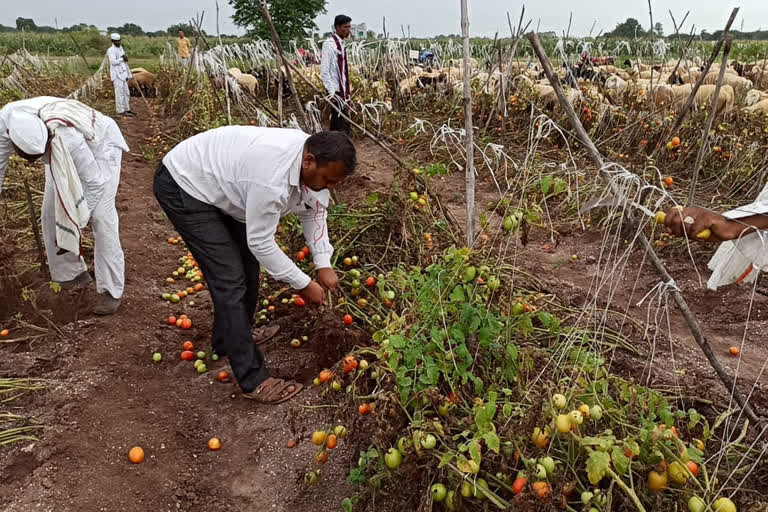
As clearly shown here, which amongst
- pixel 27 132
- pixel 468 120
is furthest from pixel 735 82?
pixel 27 132

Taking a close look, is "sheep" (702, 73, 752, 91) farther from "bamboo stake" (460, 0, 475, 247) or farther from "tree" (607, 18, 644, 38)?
"tree" (607, 18, 644, 38)

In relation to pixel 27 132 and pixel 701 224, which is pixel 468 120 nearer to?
pixel 701 224

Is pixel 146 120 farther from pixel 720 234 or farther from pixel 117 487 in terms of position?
pixel 720 234

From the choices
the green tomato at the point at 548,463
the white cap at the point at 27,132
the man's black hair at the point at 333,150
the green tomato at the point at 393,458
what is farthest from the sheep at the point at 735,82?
the white cap at the point at 27,132

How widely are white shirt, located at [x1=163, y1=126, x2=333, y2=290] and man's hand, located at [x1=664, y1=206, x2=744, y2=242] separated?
4.63ft

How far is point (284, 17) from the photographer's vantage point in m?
20.2

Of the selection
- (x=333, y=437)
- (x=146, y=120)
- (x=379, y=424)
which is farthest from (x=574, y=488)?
(x=146, y=120)

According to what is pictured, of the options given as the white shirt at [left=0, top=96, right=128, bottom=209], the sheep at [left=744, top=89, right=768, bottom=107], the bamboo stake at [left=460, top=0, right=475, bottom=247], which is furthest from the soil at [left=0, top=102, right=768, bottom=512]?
the sheep at [left=744, top=89, right=768, bottom=107]

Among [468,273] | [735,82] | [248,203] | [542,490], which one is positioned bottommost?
[542,490]

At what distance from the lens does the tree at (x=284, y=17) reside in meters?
19.0

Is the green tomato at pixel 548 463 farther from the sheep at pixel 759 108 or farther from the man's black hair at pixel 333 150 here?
the sheep at pixel 759 108

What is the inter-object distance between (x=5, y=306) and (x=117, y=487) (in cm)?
196

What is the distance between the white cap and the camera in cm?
283

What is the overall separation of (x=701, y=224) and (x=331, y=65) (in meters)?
5.67
